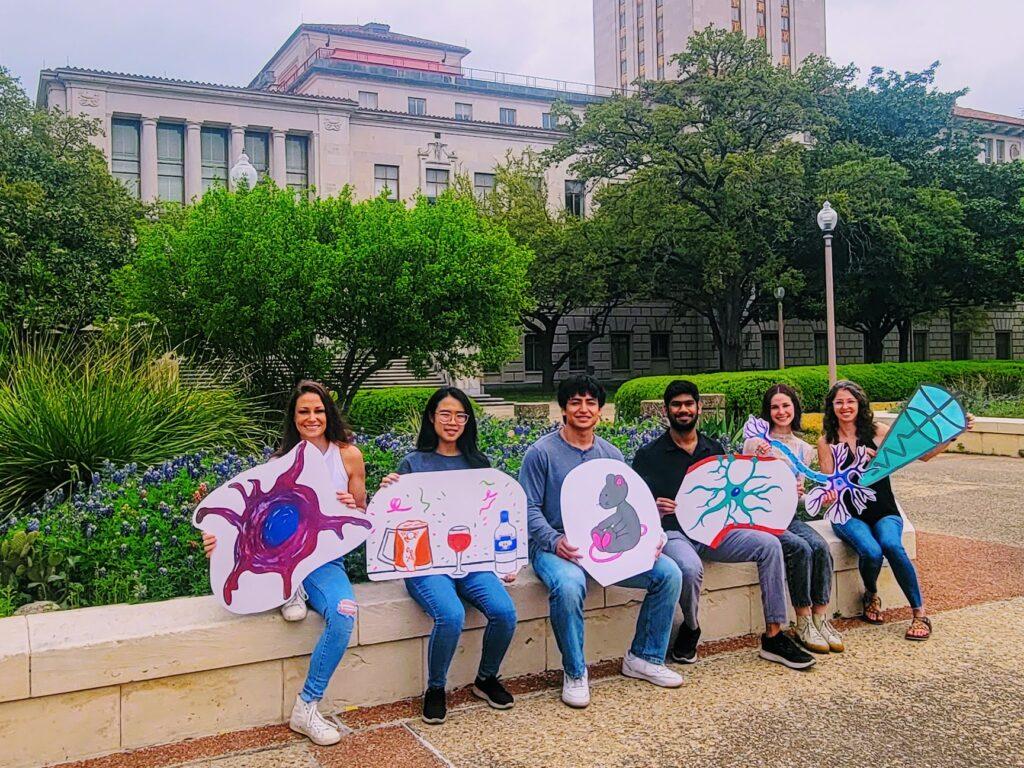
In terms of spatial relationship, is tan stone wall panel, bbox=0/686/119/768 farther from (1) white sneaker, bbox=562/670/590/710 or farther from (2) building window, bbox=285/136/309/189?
(2) building window, bbox=285/136/309/189

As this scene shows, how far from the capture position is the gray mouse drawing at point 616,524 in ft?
14.5

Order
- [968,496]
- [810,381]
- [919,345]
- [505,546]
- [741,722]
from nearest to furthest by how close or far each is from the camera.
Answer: [741,722], [505,546], [968,496], [810,381], [919,345]

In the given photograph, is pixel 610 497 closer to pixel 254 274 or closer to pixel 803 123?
pixel 254 274

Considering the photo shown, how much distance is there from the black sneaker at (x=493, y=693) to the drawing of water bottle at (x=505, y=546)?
0.53 meters

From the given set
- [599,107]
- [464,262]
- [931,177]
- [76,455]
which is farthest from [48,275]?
[931,177]

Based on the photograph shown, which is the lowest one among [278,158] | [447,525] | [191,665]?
[191,665]

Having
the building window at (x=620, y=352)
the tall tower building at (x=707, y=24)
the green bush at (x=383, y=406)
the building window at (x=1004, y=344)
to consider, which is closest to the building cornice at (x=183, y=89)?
the building window at (x=620, y=352)

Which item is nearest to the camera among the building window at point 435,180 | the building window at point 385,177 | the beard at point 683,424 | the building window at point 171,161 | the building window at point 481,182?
the beard at point 683,424

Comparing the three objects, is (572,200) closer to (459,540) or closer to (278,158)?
(278,158)

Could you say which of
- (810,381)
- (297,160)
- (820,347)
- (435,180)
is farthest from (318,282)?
(820,347)

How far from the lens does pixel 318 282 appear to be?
1438 cm

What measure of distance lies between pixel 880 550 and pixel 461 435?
2651mm

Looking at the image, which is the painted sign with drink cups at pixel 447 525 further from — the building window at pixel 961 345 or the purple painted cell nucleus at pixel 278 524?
the building window at pixel 961 345

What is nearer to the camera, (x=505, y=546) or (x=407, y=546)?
(x=407, y=546)
